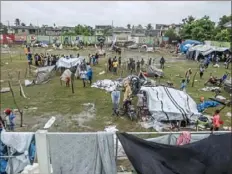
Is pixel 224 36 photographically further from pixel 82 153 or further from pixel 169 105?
pixel 82 153

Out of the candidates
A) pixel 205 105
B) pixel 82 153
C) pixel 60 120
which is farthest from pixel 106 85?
pixel 82 153

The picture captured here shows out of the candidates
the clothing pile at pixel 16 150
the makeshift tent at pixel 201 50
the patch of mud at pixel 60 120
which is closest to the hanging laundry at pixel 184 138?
the clothing pile at pixel 16 150

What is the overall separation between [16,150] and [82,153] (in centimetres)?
157

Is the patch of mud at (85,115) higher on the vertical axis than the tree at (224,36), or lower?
lower

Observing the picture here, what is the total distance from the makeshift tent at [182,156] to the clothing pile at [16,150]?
6.80 feet

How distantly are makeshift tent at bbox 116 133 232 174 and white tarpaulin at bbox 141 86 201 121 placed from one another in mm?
6549

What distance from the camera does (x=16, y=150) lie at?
5.80 metres

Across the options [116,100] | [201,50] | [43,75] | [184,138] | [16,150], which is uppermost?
[201,50]

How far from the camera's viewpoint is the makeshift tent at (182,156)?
16.7 ft

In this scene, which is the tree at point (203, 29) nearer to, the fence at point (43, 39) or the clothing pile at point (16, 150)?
the fence at point (43, 39)

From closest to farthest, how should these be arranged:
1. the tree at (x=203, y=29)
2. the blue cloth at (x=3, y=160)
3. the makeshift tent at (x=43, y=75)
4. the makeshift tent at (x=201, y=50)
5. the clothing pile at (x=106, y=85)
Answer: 1. the blue cloth at (x=3, y=160)
2. the clothing pile at (x=106, y=85)
3. the makeshift tent at (x=43, y=75)
4. the makeshift tent at (x=201, y=50)
5. the tree at (x=203, y=29)

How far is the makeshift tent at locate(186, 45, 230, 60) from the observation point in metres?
32.7

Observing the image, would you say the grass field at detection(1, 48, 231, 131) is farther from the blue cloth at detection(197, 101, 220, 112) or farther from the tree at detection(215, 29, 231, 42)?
the tree at detection(215, 29, 231, 42)

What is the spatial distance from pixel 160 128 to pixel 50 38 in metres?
43.0
